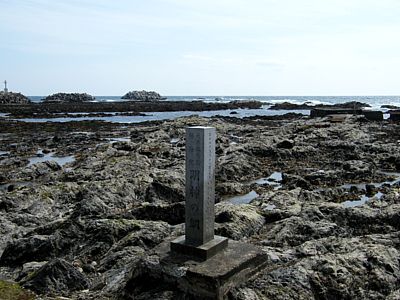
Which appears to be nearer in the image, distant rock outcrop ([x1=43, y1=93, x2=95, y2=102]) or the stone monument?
the stone monument

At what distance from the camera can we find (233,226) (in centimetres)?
1095

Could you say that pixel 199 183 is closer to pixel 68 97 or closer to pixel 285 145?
pixel 285 145

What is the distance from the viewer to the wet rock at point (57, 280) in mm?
8102

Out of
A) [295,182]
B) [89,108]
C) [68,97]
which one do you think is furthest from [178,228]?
[68,97]

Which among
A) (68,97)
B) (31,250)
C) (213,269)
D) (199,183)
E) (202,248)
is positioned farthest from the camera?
(68,97)

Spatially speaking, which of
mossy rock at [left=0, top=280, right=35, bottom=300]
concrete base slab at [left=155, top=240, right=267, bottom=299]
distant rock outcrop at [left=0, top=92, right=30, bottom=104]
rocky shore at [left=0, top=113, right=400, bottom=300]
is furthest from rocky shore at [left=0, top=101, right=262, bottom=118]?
concrete base slab at [left=155, top=240, right=267, bottom=299]

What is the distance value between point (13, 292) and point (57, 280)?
0.85m

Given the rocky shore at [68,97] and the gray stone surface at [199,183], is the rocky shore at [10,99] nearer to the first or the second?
the rocky shore at [68,97]

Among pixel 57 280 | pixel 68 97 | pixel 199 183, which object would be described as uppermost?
pixel 199 183

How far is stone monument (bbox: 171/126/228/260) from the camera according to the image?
7.64 metres

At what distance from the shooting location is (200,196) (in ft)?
25.7

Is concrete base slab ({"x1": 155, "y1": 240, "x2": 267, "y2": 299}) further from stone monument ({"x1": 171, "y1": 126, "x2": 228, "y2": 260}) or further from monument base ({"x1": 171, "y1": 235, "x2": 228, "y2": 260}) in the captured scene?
stone monument ({"x1": 171, "y1": 126, "x2": 228, "y2": 260})

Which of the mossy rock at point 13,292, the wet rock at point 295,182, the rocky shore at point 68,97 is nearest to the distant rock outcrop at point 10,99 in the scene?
the rocky shore at point 68,97

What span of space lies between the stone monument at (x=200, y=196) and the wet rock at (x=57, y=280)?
2.22 metres
